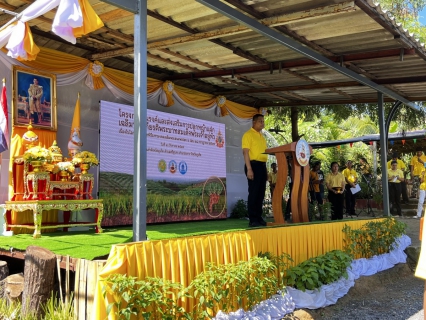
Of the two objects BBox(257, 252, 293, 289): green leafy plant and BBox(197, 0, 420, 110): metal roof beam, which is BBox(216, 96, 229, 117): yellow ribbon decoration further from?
BBox(257, 252, 293, 289): green leafy plant

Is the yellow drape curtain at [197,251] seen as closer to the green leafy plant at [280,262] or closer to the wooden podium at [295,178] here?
the green leafy plant at [280,262]

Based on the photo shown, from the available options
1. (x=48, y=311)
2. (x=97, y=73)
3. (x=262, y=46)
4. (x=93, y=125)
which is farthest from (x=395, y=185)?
(x=48, y=311)

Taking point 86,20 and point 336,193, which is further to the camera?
point 336,193

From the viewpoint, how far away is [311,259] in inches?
202

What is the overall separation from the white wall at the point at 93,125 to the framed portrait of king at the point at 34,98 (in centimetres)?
9

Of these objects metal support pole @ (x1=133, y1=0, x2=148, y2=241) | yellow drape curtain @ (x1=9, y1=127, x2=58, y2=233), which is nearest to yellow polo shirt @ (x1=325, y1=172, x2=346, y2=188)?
yellow drape curtain @ (x1=9, y1=127, x2=58, y2=233)

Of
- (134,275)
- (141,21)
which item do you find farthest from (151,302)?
(141,21)

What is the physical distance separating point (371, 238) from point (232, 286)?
11.8ft

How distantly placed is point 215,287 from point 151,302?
2.31ft

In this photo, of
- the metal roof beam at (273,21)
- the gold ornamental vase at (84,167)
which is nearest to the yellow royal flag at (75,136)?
the gold ornamental vase at (84,167)

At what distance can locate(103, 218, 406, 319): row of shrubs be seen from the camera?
288 cm

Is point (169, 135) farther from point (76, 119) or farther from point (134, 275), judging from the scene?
point (134, 275)

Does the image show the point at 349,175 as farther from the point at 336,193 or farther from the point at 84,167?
the point at 84,167

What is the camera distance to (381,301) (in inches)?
213
